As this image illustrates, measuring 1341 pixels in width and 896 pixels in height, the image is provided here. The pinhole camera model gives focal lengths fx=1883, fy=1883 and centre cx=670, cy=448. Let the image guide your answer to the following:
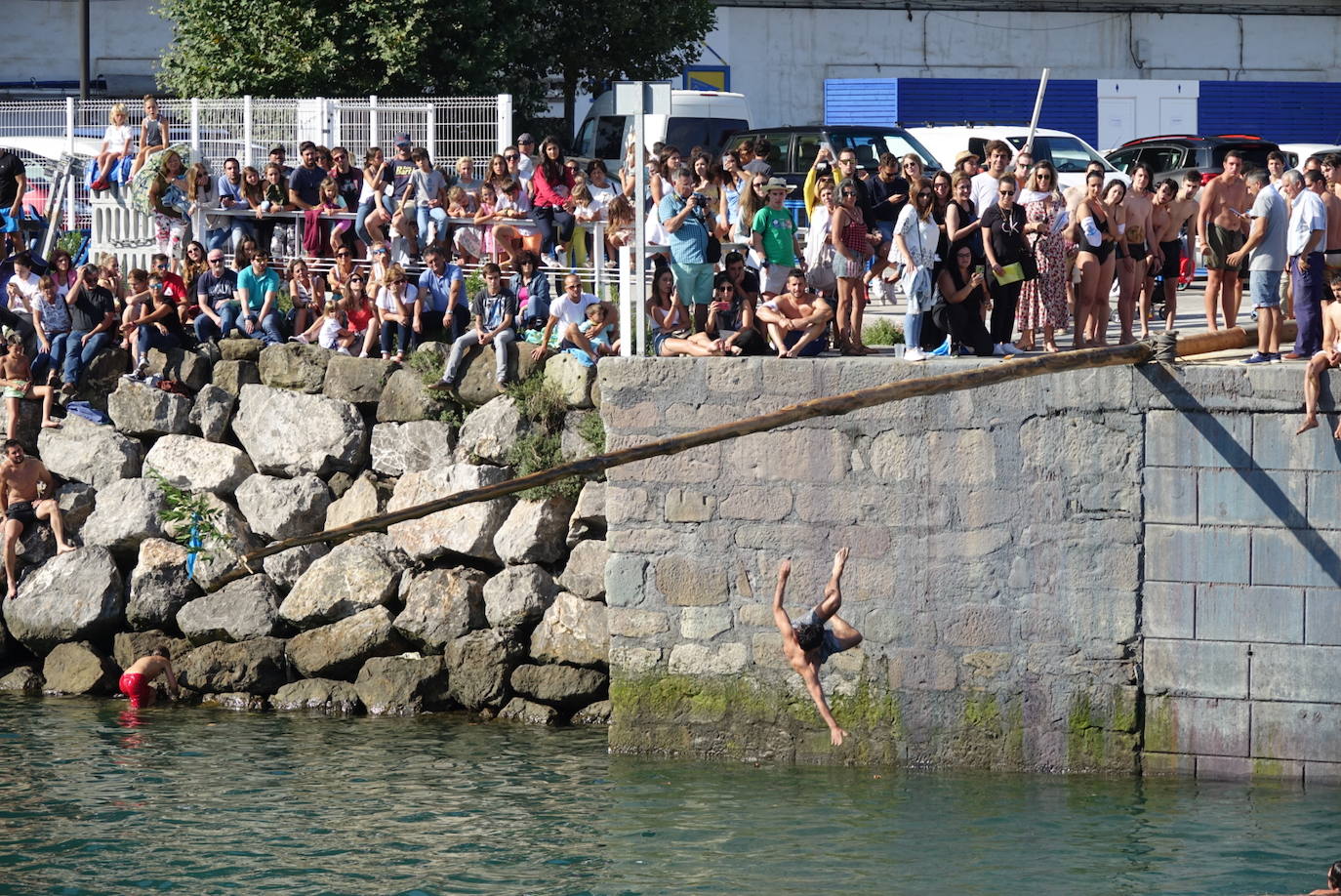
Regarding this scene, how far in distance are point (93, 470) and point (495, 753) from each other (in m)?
5.66

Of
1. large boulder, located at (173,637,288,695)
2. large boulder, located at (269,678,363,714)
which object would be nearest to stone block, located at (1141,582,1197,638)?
large boulder, located at (269,678,363,714)

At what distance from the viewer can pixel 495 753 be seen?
13742 mm

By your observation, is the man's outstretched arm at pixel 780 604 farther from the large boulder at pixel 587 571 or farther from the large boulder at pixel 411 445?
the large boulder at pixel 411 445

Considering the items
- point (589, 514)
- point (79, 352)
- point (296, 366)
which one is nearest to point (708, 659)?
point (589, 514)

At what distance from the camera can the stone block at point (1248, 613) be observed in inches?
467

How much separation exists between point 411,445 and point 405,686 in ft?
7.38

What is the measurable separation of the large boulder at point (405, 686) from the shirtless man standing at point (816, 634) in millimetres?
3707

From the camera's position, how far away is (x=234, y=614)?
635 inches

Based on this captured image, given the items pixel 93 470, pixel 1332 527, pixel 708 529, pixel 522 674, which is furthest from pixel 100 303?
pixel 1332 527

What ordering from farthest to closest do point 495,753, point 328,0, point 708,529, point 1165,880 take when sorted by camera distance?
1. point 328,0
2. point 495,753
3. point 708,529
4. point 1165,880

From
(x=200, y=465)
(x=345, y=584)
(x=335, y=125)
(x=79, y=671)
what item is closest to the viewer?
(x=345, y=584)

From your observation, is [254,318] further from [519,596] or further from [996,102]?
[996,102]

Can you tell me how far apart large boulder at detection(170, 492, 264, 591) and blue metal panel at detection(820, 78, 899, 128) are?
1952 cm

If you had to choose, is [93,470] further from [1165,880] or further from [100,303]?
[1165,880]
